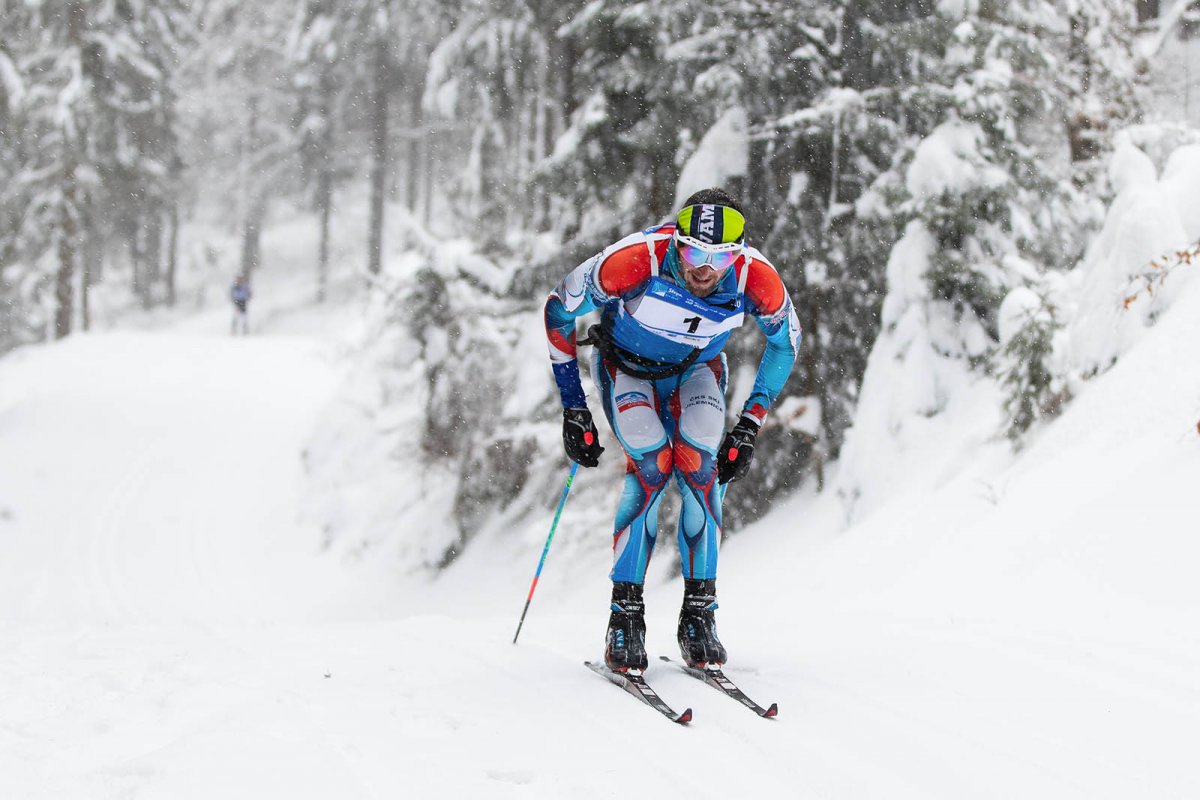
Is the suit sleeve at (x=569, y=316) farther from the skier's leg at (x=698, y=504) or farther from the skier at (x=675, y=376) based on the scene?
the skier's leg at (x=698, y=504)

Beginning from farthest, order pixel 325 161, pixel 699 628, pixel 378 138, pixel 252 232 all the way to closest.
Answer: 1. pixel 252 232
2. pixel 325 161
3. pixel 378 138
4. pixel 699 628

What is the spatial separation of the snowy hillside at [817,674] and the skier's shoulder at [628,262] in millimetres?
1821

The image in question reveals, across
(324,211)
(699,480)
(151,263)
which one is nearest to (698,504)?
(699,480)

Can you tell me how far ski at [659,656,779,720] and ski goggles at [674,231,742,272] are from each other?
1.80 m

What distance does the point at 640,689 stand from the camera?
14.1ft

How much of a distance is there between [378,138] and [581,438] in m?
33.3

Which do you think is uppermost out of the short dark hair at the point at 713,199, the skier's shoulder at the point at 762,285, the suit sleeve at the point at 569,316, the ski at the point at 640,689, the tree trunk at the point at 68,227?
the short dark hair at the point at 713,199

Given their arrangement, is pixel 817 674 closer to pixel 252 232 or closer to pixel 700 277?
pixel 700 277

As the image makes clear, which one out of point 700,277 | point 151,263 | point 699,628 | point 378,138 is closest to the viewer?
point 700,277

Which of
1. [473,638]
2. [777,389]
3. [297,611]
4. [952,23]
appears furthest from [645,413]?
[297,611]

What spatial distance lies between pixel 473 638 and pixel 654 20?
771 cm

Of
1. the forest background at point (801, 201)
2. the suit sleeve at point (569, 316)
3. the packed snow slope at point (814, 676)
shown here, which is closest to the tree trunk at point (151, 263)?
the forest background at point (801, 201)

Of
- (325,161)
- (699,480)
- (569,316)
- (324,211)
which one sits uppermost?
(569,316)

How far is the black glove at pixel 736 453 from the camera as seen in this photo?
4.92m
